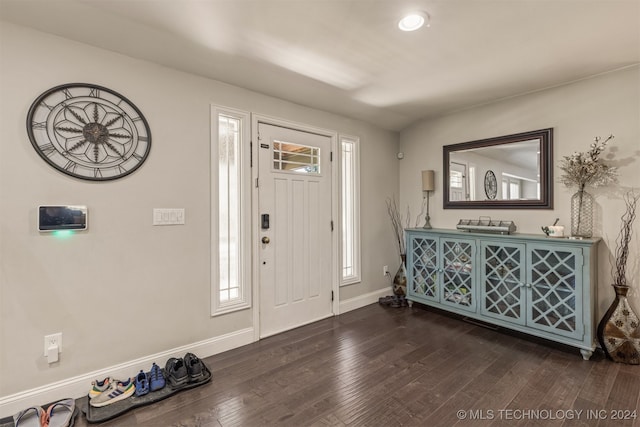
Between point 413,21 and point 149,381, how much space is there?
2.97 metres

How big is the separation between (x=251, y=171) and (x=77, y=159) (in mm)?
1264

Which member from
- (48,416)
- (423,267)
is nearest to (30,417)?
(48,416)

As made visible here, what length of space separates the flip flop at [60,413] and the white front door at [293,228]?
56.1 inches

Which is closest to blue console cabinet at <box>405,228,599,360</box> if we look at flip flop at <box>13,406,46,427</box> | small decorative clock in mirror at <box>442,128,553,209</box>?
small decorative clock in mirror at <box>442,128,553,209</box>

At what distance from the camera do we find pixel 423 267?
351 centimetres

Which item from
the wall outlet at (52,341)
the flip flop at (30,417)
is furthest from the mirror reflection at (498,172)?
the flip flop at (30,417)

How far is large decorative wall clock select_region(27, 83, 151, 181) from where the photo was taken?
1.87 m

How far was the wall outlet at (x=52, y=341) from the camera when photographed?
1.88 m

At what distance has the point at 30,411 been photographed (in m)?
1.76

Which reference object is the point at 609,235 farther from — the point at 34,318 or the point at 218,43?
the point at 34,318

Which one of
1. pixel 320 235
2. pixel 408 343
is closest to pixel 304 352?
pixel 408 343

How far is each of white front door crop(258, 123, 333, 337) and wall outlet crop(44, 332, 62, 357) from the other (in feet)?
4.78

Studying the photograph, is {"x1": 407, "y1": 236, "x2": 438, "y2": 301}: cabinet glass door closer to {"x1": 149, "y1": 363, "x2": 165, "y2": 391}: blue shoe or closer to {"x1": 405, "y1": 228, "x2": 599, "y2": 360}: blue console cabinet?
{"x1": 405, "y1": 228, "x2": 599, "y2": 360}: blue console cabinet

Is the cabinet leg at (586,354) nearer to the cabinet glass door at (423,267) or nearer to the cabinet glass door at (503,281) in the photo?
the cabinet glass door at (503,281)
